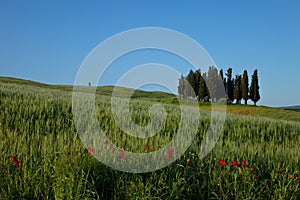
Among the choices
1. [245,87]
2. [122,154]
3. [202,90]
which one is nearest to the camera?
[122,154]

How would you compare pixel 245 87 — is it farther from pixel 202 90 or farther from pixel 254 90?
pixel 202 90

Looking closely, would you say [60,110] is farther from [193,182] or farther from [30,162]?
[193,182]

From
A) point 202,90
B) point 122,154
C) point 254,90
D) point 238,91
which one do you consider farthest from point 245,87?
point 122,154

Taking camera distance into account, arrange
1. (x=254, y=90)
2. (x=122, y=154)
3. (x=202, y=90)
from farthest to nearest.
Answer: (x=254, y=90)
(x=202, y=90)
(x=122, y=154)

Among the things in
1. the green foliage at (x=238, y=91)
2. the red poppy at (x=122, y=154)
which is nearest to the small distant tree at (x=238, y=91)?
the green foliage at (x=238, y=91)

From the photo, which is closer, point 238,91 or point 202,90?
point 202,90

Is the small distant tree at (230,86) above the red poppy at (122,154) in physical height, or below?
above

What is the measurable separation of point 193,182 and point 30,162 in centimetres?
246

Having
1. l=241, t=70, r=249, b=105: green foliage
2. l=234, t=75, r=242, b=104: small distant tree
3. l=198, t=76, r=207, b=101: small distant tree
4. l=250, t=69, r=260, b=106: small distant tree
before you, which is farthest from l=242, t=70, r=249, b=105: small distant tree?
l=198, t=76, r=207, b=101: small distant tree

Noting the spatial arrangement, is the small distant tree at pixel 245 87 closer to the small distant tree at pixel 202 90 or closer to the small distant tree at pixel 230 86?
the small distant tree at pixel 230 86

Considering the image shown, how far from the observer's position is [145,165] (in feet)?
17.0

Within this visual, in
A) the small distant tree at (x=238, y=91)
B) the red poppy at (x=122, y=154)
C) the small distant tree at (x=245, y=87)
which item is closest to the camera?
the red poppy at (x=122, y=154)

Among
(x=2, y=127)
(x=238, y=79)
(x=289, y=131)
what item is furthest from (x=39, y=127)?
(x=238, y=79)

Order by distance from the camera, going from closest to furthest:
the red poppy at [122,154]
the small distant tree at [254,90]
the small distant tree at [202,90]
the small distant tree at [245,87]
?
the red poppy at [122,154], the small distant tree at [202,90], the small distant tree at [254,90], the small distant tree at [245,87]
